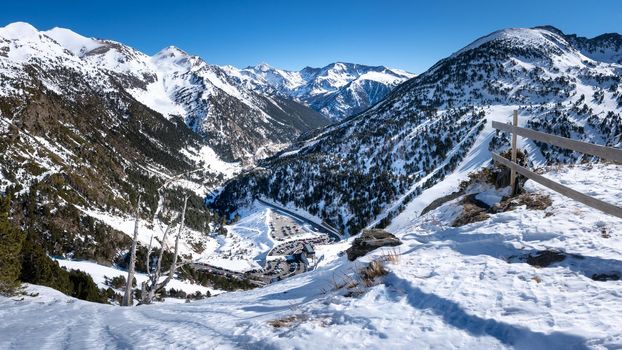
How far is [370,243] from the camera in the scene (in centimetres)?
1329

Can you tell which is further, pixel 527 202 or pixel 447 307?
pixel 527 202

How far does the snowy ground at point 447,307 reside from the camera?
566 cm

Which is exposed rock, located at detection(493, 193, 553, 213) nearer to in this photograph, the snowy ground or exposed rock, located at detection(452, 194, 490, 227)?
the snowy ground

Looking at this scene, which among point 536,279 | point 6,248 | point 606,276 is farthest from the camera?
point 6,248

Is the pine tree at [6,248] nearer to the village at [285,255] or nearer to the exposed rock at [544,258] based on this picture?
the exposed rock at [544,258]

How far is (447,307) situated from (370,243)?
666 cm

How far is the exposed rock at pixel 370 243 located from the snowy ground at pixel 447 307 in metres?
0.95

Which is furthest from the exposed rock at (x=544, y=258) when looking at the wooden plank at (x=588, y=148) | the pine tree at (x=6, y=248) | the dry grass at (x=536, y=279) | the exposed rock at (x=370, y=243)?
the pine tree at (x=6, y=248)

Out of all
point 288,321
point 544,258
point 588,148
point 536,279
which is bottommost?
point 288,321

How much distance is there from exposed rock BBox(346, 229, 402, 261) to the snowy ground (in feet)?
3.12

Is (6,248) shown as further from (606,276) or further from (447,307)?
(606,276)

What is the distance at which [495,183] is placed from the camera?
1680 cm

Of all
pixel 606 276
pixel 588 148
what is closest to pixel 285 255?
pixel 588 148

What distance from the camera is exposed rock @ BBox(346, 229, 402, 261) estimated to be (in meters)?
12.8
